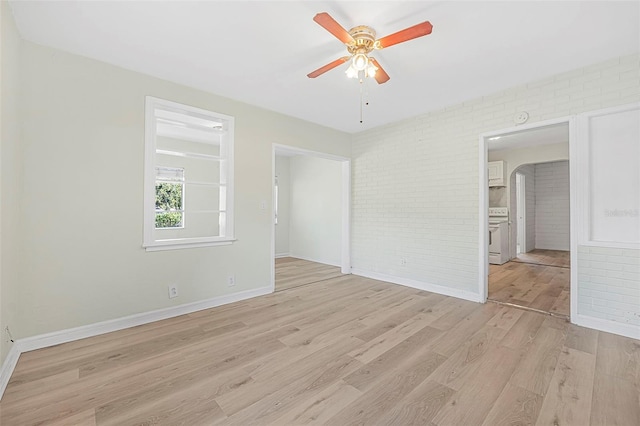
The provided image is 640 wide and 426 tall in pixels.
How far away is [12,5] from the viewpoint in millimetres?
1980

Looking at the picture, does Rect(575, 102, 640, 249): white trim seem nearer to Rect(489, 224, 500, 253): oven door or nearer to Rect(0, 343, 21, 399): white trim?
Rect(489, 224, 500, 253): oven door

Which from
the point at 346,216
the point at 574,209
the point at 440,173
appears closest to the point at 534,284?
the point at 574,209

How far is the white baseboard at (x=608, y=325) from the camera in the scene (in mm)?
2577

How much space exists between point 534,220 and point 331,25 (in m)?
9.27

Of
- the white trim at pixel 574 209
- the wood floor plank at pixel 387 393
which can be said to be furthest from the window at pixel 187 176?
the white trim at pixel 574 209

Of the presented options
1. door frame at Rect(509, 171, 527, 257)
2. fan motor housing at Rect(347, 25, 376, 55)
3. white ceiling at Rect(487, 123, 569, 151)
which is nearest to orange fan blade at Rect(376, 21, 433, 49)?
fan motor housing at Rect(347, 25, 376, 55)

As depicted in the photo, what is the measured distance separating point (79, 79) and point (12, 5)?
0.65m

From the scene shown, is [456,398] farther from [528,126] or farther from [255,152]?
[255,152]

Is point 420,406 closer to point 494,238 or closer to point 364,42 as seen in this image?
point 364,42

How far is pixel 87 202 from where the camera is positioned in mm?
2613

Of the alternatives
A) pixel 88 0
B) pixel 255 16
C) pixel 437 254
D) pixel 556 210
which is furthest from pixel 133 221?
pixel 556 210

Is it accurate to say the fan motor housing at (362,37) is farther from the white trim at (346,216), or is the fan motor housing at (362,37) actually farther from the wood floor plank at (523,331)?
the white trim at (346,216)

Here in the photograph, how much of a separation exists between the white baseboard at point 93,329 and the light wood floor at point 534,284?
3.71m

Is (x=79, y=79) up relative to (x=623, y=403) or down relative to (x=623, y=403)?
up
